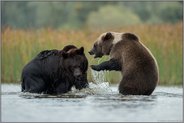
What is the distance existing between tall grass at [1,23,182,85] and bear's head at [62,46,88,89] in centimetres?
480

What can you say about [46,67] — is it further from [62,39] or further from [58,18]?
[58,18]

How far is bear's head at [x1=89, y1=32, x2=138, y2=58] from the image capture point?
1288cm

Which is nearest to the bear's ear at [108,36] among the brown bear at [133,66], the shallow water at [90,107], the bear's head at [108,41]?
the bear's head at [108,41]

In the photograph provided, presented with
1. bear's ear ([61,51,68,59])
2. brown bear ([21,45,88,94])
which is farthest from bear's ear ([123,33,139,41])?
bear's ear ([61,51,68,59])

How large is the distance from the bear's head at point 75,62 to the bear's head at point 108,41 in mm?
1001

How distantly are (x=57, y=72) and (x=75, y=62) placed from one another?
44cm

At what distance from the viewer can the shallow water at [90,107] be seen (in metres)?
9.91

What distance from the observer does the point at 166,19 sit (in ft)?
129

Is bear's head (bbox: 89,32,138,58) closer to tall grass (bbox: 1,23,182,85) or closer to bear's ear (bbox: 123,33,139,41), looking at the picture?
bear's ear (bbox: 123,33,139,41)

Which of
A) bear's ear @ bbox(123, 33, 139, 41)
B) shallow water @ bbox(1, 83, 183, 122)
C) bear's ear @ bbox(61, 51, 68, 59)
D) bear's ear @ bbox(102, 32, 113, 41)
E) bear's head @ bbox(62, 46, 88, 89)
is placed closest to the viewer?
shallow water @ bbox(1, 83, 183, 122)

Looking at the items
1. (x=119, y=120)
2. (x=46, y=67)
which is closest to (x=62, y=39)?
(x=46, y=67)

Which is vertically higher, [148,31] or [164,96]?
[148,31]

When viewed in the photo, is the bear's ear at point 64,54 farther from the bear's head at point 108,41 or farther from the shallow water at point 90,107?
the bear's head at point 108,41

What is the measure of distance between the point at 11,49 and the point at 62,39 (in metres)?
1.59
